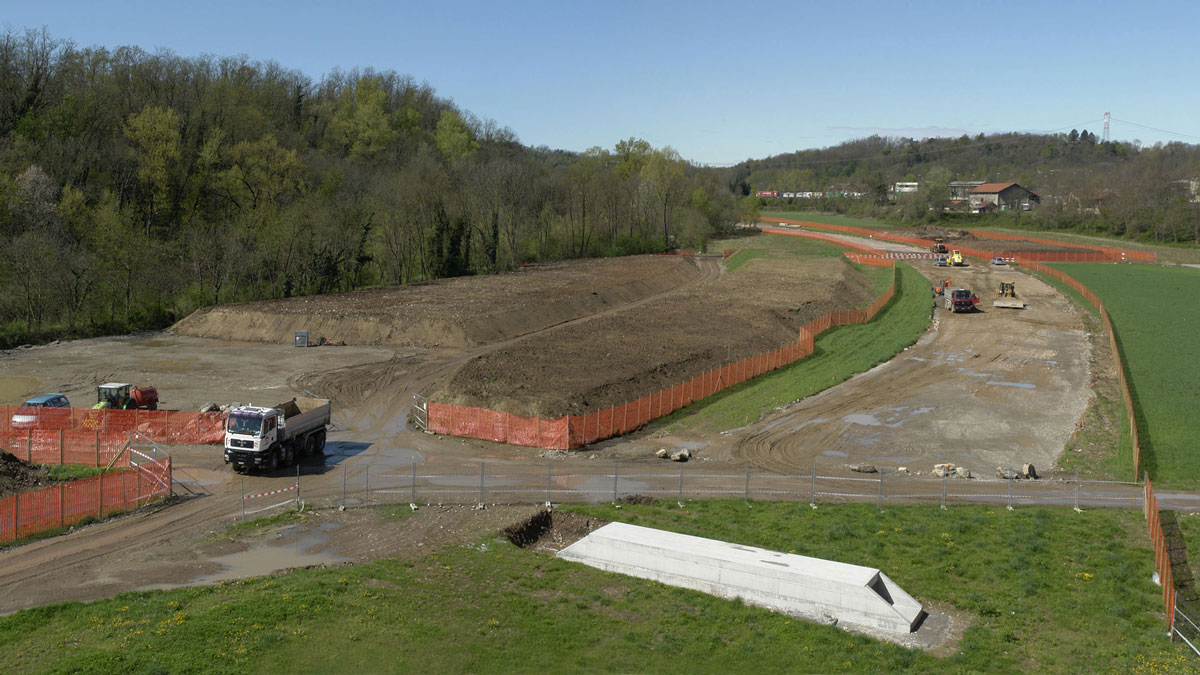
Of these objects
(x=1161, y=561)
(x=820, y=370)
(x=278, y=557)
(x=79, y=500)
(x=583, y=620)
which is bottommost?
(x=278, y=557)

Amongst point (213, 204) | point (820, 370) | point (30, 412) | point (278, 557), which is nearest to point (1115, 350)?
point (820, 370)

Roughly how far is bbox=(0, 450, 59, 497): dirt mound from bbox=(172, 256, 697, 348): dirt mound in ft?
94.3

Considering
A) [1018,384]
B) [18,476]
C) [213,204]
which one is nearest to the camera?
[18,476]

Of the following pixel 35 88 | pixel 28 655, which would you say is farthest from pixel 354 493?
pixel 35 88

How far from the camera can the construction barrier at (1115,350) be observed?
33.7m

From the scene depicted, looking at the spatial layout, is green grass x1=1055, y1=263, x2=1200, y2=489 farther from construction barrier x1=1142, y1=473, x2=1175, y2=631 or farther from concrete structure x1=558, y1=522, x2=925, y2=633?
concrete structure x1=558, y1=522, x2=925, y2=633

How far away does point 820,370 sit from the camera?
51.8m

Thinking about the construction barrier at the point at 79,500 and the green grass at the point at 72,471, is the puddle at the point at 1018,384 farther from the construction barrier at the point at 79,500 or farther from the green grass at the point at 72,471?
the green grass at the point at 72,471

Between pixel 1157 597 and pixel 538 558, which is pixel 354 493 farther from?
pixel 1157 597

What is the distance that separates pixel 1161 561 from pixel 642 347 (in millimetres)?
34384

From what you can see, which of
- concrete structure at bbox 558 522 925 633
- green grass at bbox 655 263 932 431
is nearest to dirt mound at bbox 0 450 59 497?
concrete structure at bbox 558 522 925 633

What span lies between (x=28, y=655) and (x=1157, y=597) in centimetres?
2517

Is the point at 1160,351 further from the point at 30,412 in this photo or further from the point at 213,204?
the point at 213,204

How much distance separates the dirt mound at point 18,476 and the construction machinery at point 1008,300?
231 feet
